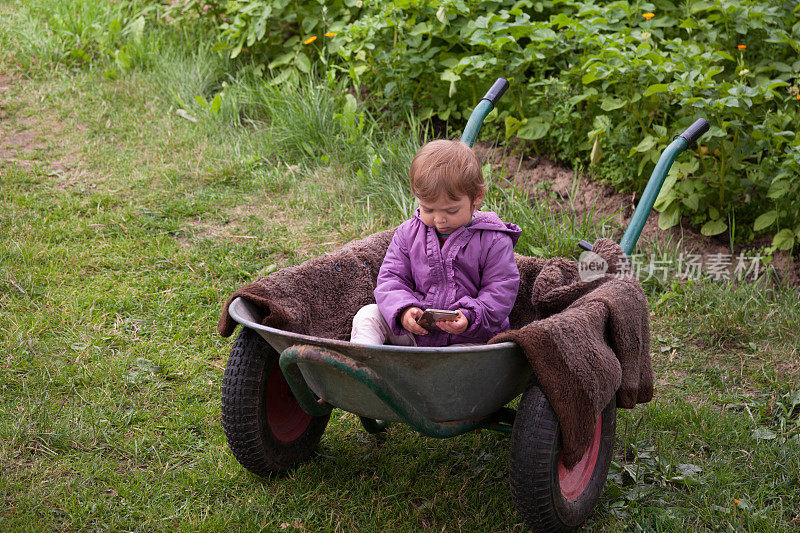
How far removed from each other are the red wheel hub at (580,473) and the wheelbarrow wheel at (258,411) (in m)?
0.96

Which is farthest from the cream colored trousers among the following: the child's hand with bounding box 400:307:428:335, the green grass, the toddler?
the green grass

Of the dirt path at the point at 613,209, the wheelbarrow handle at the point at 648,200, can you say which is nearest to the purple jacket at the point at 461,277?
the wheelbarrow handle at the point at 648,200

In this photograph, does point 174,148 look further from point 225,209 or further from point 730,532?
point 730,532

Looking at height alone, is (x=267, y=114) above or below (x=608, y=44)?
below

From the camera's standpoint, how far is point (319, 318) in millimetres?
2721

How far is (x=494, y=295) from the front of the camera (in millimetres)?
2598

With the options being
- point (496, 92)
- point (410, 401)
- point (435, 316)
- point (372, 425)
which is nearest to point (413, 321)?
point (435, 316)

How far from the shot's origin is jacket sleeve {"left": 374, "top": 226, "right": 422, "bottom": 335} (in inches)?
101

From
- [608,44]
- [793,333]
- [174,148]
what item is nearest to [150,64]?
[174,148]

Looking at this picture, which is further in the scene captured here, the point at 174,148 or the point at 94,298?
the point at 174,148

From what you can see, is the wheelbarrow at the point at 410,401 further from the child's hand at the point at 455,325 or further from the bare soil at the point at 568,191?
the bare soil at the point at 568,191

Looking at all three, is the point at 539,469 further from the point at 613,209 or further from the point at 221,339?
the point at 613,209

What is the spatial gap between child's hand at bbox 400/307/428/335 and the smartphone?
0.04 meters

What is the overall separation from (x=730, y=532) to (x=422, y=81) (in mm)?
3378
